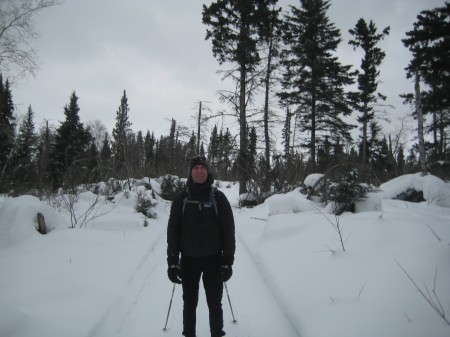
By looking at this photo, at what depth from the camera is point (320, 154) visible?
1938 centimetres

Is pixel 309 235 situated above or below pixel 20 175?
below

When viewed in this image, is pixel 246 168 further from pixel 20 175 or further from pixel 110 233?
pixel 20 175

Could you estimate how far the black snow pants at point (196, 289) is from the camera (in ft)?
9.36

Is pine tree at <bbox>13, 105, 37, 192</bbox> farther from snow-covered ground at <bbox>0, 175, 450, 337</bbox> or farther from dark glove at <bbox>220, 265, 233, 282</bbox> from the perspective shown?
dark glove at <bbox>220, 265, 233, 282</bbox>

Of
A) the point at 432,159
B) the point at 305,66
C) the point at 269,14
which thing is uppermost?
the point at 269,14

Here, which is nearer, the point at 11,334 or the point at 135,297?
the point at 11,334

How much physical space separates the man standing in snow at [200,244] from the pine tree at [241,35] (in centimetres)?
1164

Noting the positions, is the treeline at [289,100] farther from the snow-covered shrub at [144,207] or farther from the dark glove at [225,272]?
the dark glove at [225,272]

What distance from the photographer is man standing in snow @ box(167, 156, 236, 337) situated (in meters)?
2.82

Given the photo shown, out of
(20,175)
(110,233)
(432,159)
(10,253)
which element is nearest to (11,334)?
(10,253)

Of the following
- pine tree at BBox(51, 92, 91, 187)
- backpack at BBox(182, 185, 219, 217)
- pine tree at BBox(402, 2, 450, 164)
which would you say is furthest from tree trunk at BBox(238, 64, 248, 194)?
pine tree at BBox(51, 92, 91, 187)

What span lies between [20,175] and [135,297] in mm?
12927

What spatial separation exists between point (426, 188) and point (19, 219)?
42.9 ft

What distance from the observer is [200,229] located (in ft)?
9.29
